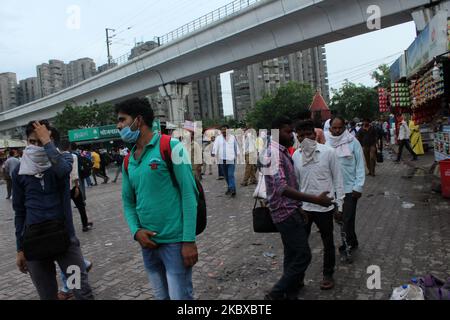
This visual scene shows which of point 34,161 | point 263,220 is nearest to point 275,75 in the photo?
point 263,220

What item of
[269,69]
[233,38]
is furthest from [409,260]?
[269,69]

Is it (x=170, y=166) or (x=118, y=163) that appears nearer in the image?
(x=170, y=166)

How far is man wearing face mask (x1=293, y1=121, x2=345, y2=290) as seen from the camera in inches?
147

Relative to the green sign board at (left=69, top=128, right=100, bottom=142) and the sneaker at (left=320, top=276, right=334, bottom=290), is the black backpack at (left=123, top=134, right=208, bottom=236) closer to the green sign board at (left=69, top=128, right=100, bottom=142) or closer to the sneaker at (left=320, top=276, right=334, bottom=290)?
the sneaker at (left=320, top=276, right=334, bottom=290)

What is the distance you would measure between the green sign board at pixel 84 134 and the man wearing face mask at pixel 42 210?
1221 inches

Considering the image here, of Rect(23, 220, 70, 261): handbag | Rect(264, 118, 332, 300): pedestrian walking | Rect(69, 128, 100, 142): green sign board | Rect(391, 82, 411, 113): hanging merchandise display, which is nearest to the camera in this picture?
Rect(23, 220, 70, 261): handbag

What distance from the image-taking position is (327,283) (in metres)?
3.79

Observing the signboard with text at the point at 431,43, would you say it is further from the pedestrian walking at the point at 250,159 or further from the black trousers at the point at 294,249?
the black trousers at the point at 294,249

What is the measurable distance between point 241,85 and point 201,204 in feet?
347

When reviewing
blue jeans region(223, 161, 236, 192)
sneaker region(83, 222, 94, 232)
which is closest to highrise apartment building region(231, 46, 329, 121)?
blue jeans region(223, 161, 236, 192)

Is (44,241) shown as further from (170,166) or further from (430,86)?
(430,86)

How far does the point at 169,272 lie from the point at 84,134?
32.8 meters

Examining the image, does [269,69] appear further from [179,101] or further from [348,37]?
[348,37]

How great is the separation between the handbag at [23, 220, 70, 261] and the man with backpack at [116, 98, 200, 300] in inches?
36.2
